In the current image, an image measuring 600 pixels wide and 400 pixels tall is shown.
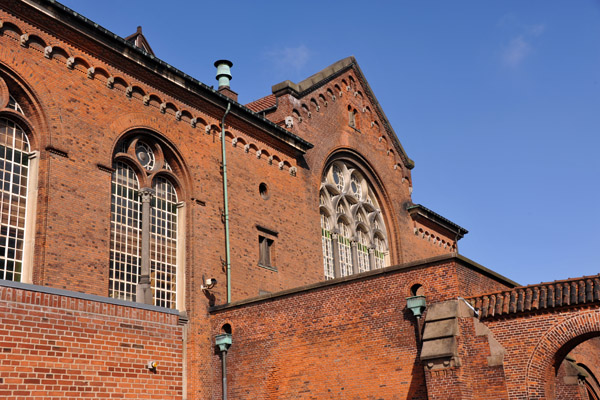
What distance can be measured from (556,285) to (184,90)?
1229 cm

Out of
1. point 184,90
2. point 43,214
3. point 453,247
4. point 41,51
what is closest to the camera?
point 43,214

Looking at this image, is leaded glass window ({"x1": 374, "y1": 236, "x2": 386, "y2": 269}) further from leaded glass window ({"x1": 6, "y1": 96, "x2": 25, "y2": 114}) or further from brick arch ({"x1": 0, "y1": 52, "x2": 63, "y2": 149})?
leaded glass window ({"x1": 6, "y1": 96, "x2": 25, "y2": 114})

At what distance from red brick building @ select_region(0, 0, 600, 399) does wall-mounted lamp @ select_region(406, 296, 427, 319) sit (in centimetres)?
6

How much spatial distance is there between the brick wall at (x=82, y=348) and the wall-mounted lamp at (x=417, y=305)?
5726 mm

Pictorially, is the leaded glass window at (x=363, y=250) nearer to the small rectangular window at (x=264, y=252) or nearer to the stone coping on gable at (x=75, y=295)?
the small rectangular window at (x=264, y=252)

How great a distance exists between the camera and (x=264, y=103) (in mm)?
27656

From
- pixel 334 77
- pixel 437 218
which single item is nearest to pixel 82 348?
pixel 334 77

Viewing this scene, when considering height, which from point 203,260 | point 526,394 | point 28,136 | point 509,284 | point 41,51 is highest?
point 41,51

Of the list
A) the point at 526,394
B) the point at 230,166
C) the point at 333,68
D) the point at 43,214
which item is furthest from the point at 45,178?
the point at 333,68

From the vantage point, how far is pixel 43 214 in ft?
51.5

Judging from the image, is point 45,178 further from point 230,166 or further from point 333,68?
point 333,68

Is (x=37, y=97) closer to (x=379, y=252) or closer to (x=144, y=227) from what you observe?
(x=144, y=227)

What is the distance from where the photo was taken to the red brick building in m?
14.7

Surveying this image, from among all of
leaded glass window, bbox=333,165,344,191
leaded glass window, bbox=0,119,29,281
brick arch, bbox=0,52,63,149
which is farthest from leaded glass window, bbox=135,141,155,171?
leaded glass window, bbox=333,165,344,191
